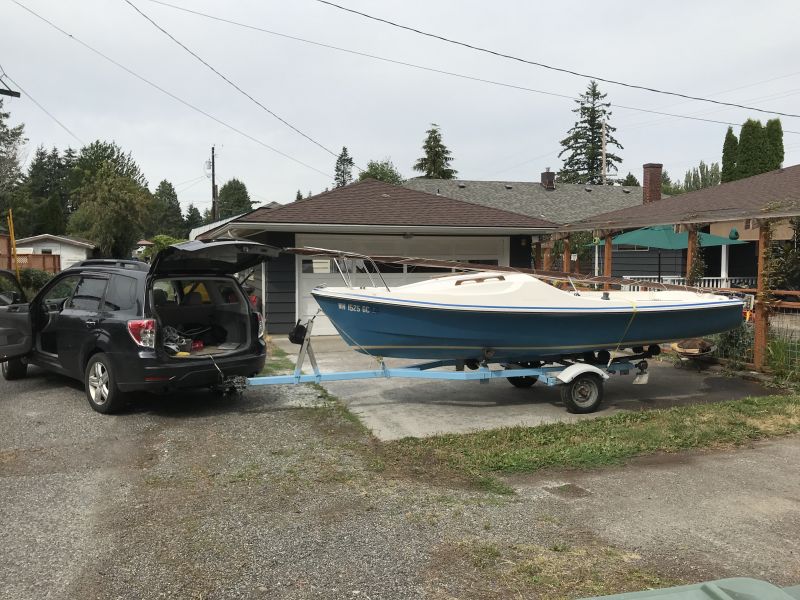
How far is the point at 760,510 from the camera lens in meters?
4.52

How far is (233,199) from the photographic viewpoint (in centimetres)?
10612

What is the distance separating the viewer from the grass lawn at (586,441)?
5531 millimetres

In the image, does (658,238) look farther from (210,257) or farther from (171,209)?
(171,209)

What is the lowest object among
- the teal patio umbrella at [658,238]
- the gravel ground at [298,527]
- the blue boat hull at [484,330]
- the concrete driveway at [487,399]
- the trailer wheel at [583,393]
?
the gravel ground at [298,527]

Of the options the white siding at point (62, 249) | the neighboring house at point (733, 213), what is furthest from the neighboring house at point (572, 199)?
the white siding at point (62, 249)

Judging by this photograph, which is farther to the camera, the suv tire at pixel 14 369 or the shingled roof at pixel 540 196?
the shingled roof at pixel 540 196

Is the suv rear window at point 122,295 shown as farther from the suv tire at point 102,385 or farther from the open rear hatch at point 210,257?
the suv tire at point 102,385

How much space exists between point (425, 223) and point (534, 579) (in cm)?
1187

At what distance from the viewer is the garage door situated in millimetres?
14766

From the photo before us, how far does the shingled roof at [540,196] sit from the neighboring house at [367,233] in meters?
A: 9.82

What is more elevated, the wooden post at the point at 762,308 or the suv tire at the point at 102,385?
the wooden post at the point at 762,308

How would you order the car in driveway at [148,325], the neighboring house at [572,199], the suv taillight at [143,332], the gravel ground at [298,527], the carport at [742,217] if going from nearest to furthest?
the gravel ground at [298,527], the suv taillight at [143,332], the car in driveway at [148,325], the carport at [742,217], the neighboring house at [572,199]

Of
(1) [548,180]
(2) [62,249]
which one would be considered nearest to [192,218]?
(2) [62,249]

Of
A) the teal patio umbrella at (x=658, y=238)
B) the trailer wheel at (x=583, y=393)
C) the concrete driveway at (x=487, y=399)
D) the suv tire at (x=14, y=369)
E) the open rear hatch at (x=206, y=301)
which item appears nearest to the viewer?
the concrete driveway at (x=487, y=399)
